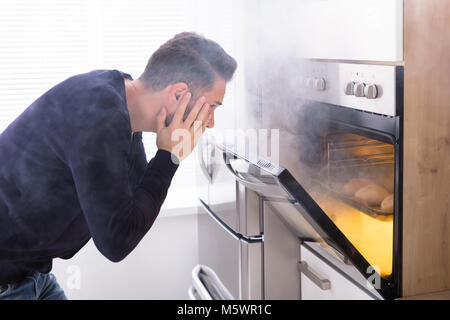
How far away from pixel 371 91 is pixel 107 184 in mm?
550

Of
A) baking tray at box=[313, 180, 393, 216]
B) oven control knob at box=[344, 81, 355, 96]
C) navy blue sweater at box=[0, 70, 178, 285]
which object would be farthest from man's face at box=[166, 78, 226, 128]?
baking tray at box=[313, 180, 393, 216]

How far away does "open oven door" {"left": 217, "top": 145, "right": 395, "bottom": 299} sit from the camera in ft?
3.28

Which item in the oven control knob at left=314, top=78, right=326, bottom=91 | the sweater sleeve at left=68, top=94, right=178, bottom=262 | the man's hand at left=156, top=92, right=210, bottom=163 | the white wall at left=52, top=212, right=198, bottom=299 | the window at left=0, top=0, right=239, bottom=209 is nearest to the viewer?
the sweater sleeve at left=68, top=94, right=178, bottom=262

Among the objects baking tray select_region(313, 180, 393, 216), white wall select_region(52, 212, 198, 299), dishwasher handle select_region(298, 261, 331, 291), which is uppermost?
baking tray select_region(313, 180, 393, 216)

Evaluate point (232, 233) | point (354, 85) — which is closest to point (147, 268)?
point (232, 233)

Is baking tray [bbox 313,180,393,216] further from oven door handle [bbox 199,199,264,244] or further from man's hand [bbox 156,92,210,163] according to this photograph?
man's hand [bbox 156,92,210,163]

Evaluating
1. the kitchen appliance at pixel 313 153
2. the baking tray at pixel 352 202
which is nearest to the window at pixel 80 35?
the kitchen appliance at pixel 313 153

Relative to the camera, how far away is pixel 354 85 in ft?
3.63

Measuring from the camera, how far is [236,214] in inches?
58.9

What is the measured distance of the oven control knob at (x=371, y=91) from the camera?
1.05m

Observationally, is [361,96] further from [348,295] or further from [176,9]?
[176,9]

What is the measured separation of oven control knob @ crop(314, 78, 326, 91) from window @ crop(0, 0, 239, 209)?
1.49 feet

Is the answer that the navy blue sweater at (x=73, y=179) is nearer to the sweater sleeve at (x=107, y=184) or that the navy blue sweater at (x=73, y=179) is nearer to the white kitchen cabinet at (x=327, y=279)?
the sweater sleeve at (x=107, y=184)
